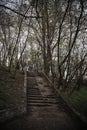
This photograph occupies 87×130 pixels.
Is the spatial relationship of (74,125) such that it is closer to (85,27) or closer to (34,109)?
(34,109)

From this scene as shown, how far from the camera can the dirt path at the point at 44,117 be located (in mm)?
6945

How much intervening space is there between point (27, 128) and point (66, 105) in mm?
3286

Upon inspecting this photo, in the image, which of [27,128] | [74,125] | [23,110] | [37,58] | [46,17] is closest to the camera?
[27,128]

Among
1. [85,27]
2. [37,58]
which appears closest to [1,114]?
[85,27]

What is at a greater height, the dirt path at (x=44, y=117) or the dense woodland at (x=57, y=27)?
the dense woodland at (x=57, y=27)

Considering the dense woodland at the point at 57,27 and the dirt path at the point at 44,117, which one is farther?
the dense woodland at the point at 57,27

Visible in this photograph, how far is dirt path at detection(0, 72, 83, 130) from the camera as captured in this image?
273 inches

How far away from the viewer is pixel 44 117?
798 cm

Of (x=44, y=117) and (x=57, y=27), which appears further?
(x=57, y=27)

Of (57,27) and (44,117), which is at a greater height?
(57,27)

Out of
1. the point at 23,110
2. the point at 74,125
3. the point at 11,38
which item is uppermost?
the point at 11,38

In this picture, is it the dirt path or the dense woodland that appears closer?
the dirt path

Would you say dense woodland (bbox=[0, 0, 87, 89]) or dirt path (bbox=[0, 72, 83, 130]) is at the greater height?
dense woodland (bbox=[0, 0, 87, 89])

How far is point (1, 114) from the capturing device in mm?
6758
